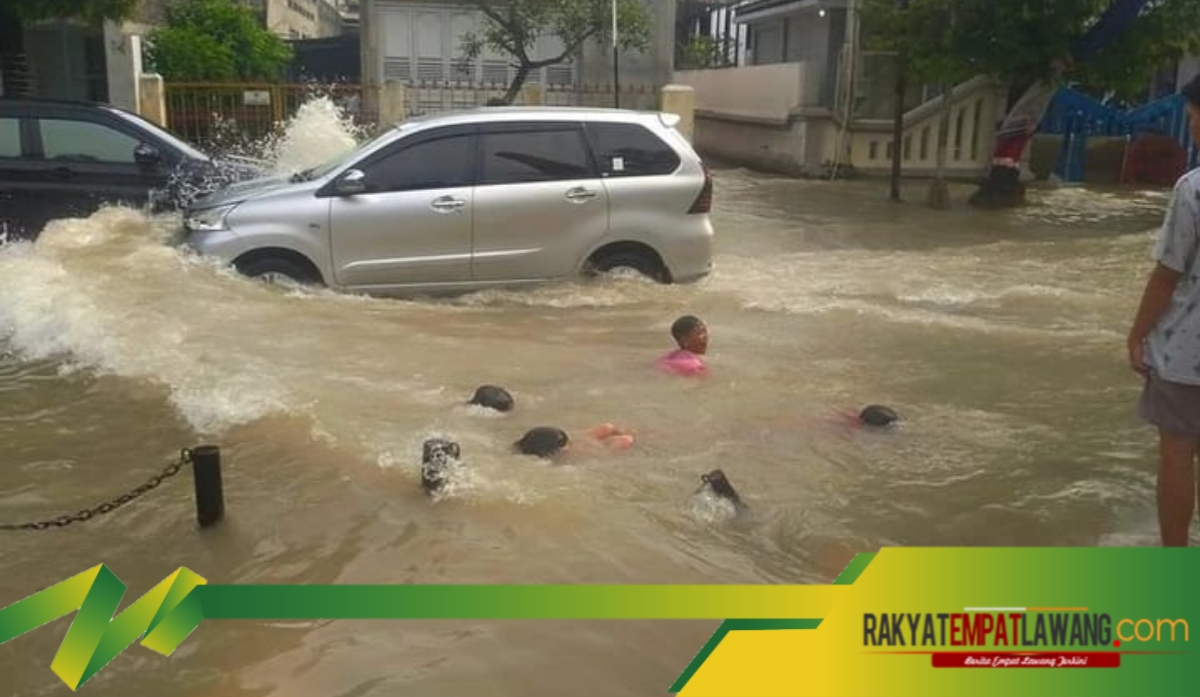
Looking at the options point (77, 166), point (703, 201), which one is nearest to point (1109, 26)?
point (703, 201)

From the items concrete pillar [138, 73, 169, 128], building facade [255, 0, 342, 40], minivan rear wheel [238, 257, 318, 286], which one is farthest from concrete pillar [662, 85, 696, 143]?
minivan rear wheel [238, 257, 318, 286]

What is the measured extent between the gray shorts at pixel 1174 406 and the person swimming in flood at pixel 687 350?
331 centimetres

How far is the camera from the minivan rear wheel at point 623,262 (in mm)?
9328

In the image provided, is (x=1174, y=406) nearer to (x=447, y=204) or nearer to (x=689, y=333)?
(x=689, y=333)

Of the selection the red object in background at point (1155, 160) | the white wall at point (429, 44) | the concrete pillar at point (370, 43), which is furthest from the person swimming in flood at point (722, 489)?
the concrete pillar at point (370, 43)

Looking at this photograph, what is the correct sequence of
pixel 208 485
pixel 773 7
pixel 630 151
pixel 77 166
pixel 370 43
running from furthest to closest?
pixel 773 7, pixel 370 43, pixel 77 166, pixel 630 151, pixel 208 485

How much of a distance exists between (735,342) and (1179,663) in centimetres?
586

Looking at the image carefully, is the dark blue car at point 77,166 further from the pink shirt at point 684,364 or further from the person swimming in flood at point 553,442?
the person swimming in flood at point 553,442

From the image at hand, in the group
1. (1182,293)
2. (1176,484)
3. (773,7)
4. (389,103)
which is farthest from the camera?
(773,7)

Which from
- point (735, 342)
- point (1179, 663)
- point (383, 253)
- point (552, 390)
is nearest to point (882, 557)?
point (1179, 663)

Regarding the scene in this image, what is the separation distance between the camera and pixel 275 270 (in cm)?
865

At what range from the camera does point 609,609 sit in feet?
9.77

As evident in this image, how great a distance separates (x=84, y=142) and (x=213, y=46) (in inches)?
342

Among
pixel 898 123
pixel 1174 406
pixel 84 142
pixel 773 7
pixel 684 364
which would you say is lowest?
pixel 684 364
